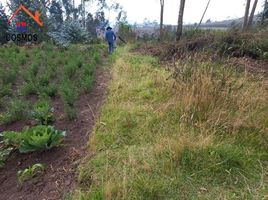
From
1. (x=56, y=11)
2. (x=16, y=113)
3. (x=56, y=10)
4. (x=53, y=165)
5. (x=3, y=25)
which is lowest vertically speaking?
(x=53, y=165)

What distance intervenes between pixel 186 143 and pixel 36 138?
1.40 metres

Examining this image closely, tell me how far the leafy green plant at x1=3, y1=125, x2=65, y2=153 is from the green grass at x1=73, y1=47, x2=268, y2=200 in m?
0.38

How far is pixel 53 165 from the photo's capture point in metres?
2.14

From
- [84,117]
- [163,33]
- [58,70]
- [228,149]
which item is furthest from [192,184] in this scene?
[163,33]

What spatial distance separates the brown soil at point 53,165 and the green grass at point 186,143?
128 mm

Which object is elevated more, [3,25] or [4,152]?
[3,25]

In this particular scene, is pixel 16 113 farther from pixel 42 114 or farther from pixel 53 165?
pixel 53 165

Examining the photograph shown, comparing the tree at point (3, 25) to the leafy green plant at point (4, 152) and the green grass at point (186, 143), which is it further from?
the leafy green plant at point (4, 152)

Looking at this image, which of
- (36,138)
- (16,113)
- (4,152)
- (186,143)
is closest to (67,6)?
(16,113)

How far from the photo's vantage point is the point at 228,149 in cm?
215

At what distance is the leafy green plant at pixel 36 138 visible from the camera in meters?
2.19

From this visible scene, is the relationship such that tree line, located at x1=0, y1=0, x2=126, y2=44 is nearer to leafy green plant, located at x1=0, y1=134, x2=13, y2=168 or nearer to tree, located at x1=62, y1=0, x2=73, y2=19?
tree, located at x1=62, y1=0, x2=73, y2=19

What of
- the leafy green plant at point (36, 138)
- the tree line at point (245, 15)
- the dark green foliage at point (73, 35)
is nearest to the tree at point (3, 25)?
the dark green foliage at point (73, 35)

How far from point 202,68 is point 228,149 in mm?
1489
